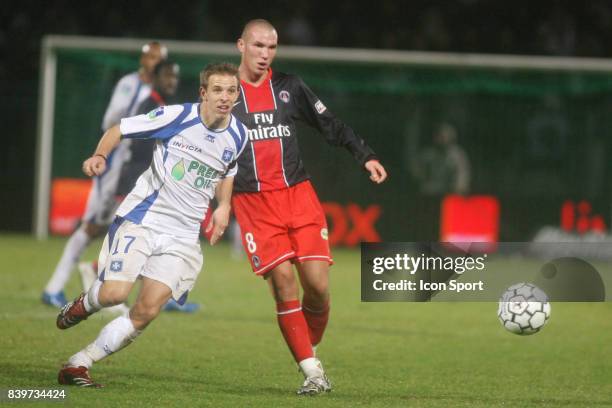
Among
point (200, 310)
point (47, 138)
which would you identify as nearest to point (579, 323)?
point (200, 310)

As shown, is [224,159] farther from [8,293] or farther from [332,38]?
[332,38]

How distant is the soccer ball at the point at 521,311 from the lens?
6648 mm

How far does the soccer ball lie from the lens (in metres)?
6.65

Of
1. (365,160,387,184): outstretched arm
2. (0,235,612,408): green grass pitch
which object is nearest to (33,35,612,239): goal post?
(0,235,612,408): green grass pitch

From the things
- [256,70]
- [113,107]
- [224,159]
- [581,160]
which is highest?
[581,160]

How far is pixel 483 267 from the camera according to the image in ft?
21.0

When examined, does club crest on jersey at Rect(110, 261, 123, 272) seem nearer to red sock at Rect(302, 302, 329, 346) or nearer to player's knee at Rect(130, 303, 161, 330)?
player's knee at Rect(130, 303, 161, 330)

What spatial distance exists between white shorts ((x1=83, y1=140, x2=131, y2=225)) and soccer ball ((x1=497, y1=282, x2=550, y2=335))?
4.36 metres

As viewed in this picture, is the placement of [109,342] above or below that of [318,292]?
below

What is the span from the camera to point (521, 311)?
681cm

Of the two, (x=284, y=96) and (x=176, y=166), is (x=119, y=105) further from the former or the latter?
(x=176, y=166)

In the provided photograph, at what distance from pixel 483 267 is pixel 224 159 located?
1546 millimetres

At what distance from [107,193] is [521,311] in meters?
4.60

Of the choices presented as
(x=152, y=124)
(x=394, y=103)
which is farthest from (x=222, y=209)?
(x=394, y=103)
